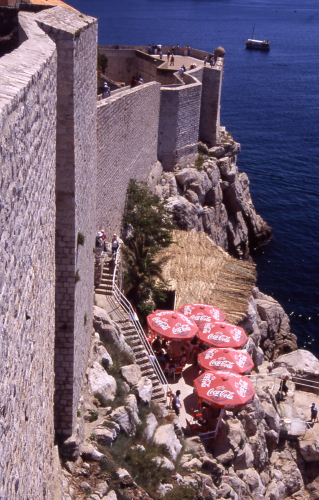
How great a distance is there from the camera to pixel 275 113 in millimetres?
65562

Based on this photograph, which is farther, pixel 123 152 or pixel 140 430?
pixel 123 152

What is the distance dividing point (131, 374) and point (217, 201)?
20.8m

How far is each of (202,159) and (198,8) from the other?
147m

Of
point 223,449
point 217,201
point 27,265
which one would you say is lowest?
point 223,449

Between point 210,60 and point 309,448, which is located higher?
point 210,60

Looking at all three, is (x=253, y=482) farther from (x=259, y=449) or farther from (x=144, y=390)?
(x=144, y=390)

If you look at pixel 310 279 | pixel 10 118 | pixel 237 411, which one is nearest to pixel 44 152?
pixel 10 118

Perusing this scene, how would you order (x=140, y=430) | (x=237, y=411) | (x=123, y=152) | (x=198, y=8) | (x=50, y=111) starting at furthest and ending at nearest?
(x=198, y=8)
(x=123, y=152)
(x=237, y=411)
(x=140, y=430)
(x=50, y=111)

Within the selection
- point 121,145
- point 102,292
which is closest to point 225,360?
point 102,292

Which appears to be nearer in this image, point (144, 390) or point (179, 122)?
Answer: point (144, 390)

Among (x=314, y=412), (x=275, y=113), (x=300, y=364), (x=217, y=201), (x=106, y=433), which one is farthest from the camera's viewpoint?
(x=275, y=113)

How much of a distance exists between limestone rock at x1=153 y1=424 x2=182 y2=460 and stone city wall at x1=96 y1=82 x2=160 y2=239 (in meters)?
7.25

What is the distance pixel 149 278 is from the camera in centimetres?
1994

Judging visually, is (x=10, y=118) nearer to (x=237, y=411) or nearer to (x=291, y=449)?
(x=237, y=411)
